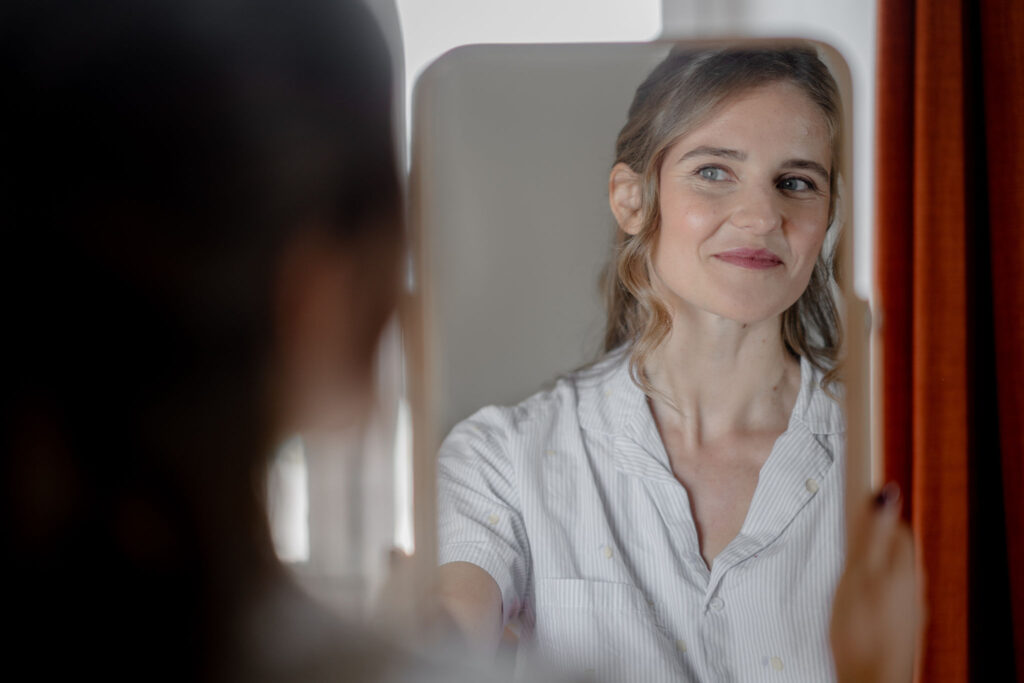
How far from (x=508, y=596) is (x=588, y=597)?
58 millimetres

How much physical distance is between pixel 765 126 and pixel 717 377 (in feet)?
0.60

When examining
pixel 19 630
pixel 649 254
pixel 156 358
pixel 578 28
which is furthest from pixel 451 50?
pixel 19 630

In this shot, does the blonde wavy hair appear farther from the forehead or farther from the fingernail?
the fingernail

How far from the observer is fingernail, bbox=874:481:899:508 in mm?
596

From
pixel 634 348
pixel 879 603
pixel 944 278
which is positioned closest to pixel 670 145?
pixel 634 348

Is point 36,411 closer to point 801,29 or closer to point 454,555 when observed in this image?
point 454,555

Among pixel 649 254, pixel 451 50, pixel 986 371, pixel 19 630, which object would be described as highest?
pixel 451 50

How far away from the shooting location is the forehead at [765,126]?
1.81 feet

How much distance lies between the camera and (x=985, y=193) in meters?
0.67

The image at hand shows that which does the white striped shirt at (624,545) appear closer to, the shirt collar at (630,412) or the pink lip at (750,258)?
the shirt collar at (630,412)

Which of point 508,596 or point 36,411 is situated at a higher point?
point 36,411

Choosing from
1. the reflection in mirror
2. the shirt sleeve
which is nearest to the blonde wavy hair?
the reflection in mirror

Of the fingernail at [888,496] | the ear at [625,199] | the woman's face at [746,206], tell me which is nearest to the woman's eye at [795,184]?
the woman's face at [746,206]

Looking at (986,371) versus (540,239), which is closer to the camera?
(540,239)
